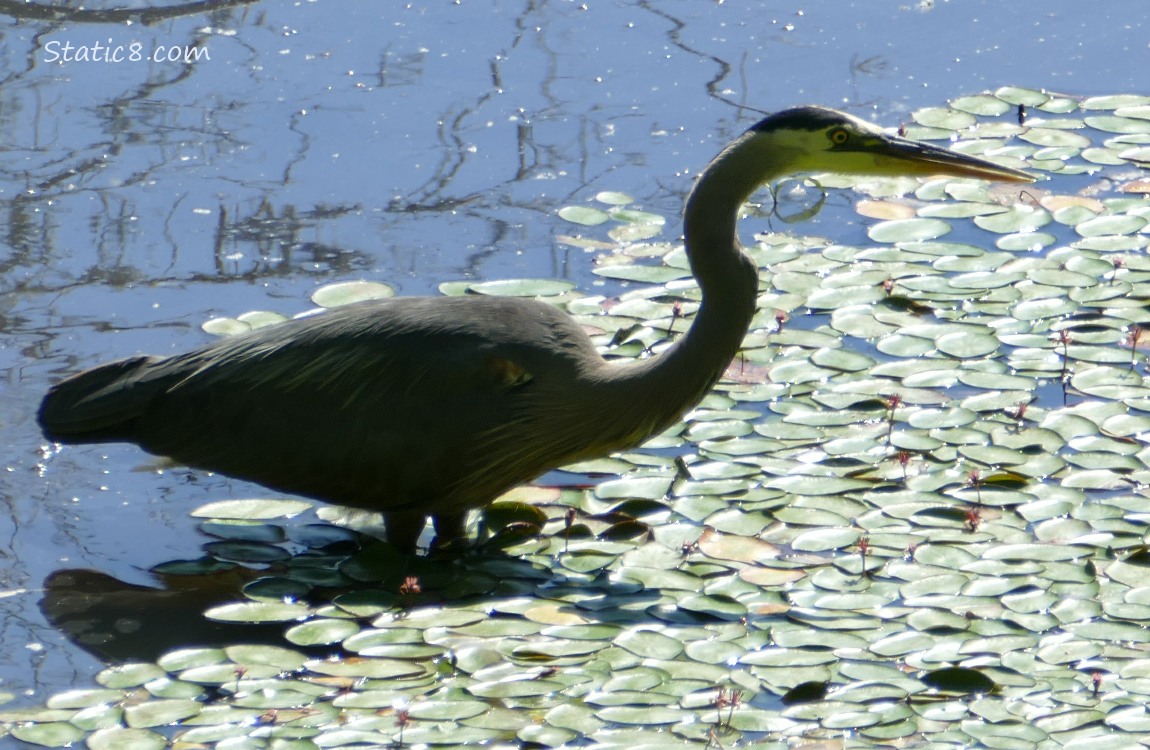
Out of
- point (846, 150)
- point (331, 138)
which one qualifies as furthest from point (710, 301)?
point (331, 138)

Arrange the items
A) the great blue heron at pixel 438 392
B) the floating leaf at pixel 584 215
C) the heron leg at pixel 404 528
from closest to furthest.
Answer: the great blue heron at pixel 438 392 → the heron leg at pixel 404 528 → the floating leaf at pixel 584 215

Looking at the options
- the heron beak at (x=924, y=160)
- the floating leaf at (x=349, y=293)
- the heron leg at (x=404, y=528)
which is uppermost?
the heron beak at (x=924, y=160)

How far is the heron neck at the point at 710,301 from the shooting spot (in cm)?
Answer: 520

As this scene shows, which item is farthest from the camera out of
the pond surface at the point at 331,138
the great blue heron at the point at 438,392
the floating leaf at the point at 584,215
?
the floating leaf at the point at 584,215

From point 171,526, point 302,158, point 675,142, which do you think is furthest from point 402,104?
point 171,526

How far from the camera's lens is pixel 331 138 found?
26.3ft

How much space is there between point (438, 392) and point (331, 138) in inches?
123

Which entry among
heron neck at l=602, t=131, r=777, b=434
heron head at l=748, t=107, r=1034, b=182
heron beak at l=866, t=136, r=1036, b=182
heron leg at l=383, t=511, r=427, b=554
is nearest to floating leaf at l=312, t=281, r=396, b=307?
heron leg at l=383, t=511, r=427, b=554

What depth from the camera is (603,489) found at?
18.0 ft

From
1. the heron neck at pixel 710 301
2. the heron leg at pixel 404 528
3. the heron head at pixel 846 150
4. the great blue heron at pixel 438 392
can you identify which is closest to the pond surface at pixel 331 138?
the great blue heron at pixel 438 392

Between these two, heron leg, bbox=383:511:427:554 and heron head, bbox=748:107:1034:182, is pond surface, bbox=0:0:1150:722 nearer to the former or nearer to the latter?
heron leg, bbox=383:511:427:554

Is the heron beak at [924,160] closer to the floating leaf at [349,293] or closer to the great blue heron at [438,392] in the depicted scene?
the great blue heron at [438,392]

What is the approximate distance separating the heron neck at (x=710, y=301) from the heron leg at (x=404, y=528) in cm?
71

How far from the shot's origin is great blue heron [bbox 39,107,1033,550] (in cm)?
519
